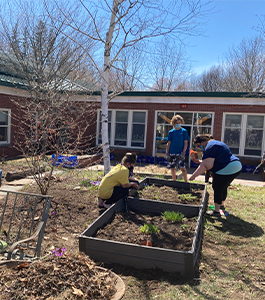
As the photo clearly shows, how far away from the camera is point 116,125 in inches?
646

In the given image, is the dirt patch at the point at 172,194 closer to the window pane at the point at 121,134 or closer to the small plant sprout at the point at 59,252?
the small plant sprout at the point at 59,252

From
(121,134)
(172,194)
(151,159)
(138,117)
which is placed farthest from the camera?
(121,134)

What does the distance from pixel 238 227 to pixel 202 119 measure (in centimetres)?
997

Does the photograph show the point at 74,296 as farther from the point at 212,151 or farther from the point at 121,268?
the point at 212,151

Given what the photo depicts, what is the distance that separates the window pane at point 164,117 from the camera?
15.1m

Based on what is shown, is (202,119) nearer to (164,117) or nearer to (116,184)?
(164,117)

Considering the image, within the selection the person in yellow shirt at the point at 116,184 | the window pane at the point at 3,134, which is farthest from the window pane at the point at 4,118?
the person in yellow shirt at the point at 116,184

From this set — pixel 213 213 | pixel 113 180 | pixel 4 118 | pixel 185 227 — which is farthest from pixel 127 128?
pixel 185 227

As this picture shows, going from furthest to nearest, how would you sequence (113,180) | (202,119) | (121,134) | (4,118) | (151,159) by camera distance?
1. (121,134)
2. (151,159)
3. (202,119)
4. (4,118)
5. (113,180)

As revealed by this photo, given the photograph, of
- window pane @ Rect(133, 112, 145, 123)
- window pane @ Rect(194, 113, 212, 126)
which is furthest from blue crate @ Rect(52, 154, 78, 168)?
window pane @ Rect(133, 112, 145, 123)

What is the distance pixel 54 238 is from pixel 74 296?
2.01m

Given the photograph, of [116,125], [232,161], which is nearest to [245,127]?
[116,125]

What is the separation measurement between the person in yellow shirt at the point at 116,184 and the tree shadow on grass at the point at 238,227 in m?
1.82

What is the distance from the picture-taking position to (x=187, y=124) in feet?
48.3
